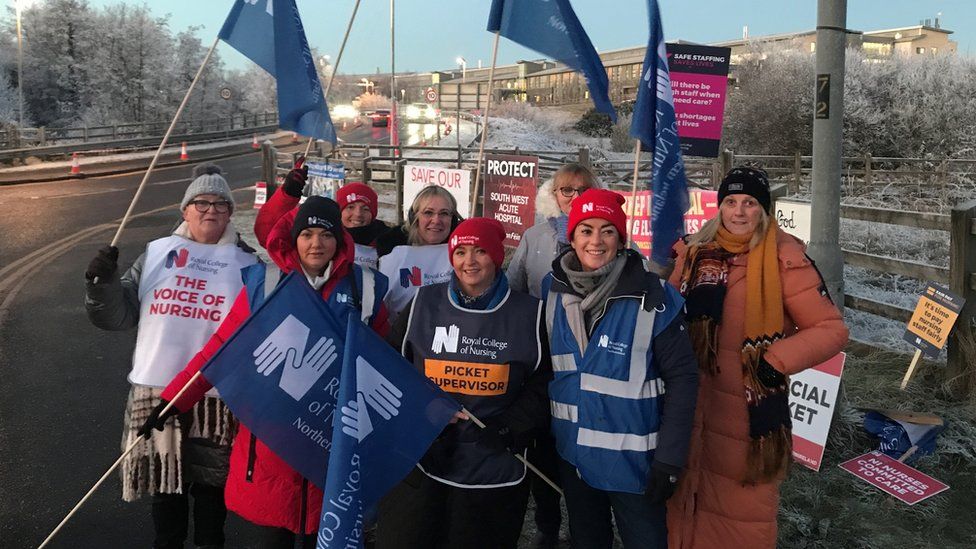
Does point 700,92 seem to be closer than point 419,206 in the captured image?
No

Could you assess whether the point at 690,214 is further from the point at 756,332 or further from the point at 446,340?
the point at 446,340

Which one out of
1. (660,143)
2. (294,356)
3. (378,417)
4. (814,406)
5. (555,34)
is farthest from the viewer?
(814,406)

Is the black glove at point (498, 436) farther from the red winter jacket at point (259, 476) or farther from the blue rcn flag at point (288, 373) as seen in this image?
the red winter jacket at point (259, 476)

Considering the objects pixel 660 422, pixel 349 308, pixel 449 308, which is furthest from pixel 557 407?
pixel 349 308

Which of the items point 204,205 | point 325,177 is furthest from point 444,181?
point 204,205

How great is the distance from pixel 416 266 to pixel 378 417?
1314 millimetres

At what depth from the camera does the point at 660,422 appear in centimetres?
271

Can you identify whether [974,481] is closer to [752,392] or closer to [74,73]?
[752,392]

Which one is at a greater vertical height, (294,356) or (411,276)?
(411,276)

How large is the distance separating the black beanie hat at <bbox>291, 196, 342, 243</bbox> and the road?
1906mm

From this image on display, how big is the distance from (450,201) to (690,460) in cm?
194

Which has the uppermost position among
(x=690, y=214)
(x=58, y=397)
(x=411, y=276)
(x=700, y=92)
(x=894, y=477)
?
(x=700, y=92)

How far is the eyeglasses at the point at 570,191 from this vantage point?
3.84 m

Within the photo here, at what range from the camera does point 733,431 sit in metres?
2.90
